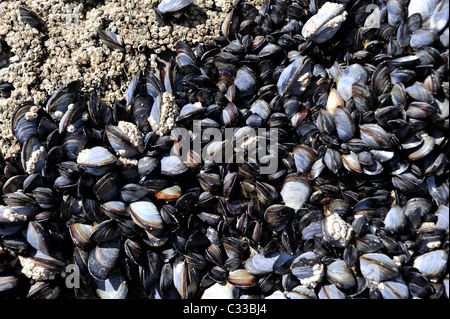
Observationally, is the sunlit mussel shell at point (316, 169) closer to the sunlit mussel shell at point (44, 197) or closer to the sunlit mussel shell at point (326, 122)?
the sunlit mussel shell at point (326, 122)

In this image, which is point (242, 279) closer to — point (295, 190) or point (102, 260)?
point (295, 190)

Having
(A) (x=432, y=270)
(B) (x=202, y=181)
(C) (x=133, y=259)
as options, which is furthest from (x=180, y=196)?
(A) (x=432, y=270)

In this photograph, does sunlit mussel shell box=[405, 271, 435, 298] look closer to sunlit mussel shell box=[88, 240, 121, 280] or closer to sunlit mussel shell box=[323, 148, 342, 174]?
sunlit mussel shell box=[323, 148, 342, 174]

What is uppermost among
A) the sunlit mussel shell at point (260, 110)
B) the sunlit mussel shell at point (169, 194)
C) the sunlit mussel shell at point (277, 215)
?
the sunlit mussel shell at point (260, 110)

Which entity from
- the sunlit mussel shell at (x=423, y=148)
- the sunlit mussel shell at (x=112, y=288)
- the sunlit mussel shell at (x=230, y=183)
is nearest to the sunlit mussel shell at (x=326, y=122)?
the sunlit mussel shell at (x=423, y=148)

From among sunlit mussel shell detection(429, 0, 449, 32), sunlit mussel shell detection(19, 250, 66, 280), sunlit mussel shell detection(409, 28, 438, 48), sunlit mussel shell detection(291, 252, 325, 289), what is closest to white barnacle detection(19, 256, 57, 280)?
sunlit mussel shell detection(19, 250, 66, 280)

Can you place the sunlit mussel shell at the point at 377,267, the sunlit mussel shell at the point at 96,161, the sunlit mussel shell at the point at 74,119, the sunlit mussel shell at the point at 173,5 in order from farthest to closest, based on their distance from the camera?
the sunlit mussel shell at the point at 173,5 → the sunlit mussel shell at the point at 74,119 → the sunlit mussel shell at the point at 96,161 → the sunlit mussel shell at the point at 377,267

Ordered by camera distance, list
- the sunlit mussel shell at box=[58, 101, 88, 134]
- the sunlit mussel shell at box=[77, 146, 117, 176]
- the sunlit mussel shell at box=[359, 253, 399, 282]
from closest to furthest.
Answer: the sunlit mussel shell at box=[359, 253, 399, 282], the sunlit mussel shell at box=[77, 146, 117, 176], the sunlit mussel shell at box=[58, 101, 88, 134]

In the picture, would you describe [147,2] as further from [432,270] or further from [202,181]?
[432,270]
